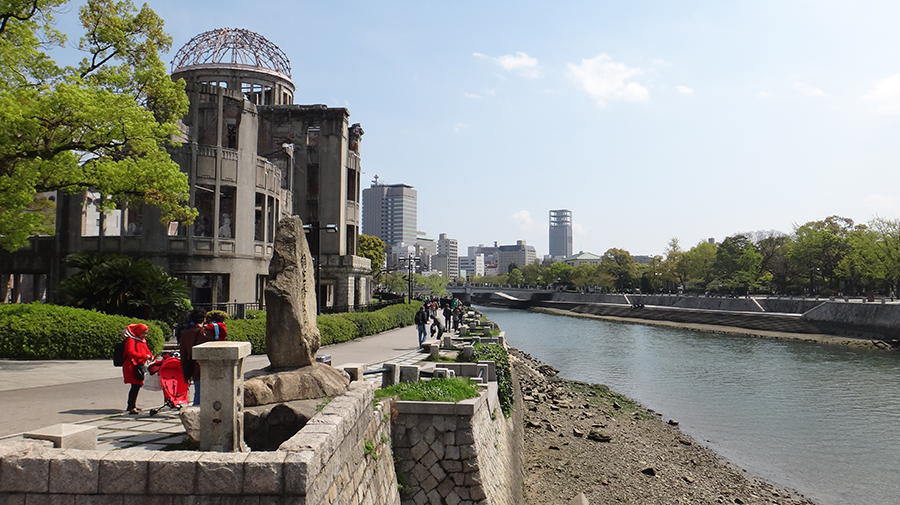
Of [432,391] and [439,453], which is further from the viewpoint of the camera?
[432,391]

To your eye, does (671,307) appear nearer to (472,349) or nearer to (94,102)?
(472,349)

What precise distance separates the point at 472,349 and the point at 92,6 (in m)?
15.8

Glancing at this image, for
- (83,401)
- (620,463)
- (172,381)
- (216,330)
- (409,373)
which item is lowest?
(620,463)

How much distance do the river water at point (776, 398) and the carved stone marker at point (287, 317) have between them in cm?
1428

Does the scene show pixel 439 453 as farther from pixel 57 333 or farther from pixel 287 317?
pixel 57 333

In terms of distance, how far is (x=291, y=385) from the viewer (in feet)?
23.4

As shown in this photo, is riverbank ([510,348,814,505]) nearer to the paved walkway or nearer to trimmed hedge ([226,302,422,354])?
the paved walkway

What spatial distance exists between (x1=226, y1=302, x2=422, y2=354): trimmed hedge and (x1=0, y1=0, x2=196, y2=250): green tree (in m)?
4.54

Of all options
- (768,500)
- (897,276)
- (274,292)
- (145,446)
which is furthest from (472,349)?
(897,276)

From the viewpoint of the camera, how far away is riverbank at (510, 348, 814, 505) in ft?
45.7

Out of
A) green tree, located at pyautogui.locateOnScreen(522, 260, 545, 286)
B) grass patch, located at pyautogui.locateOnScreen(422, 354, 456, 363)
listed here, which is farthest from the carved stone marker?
green tree, located at pyautogui.locateOnScreen(522, 260, 545, 286)

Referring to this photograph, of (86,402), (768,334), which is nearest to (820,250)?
(768,334)

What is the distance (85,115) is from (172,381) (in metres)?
9.44

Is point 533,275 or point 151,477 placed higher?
point 533,275
